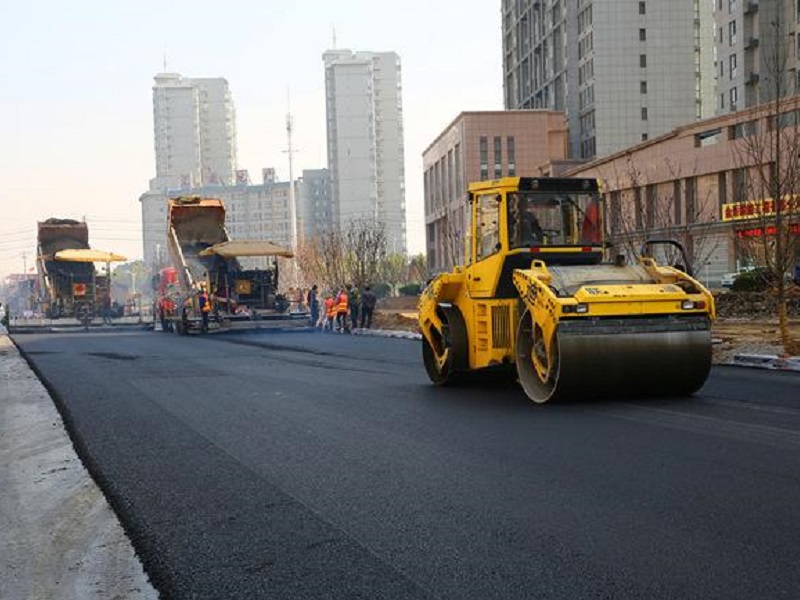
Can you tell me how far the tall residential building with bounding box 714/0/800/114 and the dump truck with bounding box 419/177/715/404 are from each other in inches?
2192

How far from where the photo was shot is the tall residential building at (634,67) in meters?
81.9

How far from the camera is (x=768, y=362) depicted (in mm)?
15594

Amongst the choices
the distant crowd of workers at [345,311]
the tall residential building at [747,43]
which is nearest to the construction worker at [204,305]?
the distant crowd of workers at [345,311]

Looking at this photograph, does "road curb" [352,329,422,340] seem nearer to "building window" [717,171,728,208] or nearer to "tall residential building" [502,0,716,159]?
"building window" [717,171,728,208]

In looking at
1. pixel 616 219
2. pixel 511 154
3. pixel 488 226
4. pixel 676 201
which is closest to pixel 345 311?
pixel 616 219

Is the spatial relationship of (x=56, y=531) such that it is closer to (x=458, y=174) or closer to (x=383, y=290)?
(x=383, y=290)

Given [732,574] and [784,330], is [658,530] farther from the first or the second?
[784,330]

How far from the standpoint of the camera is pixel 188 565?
5.18m

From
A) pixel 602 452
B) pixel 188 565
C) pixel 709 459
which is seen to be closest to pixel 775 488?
pixel 709 459

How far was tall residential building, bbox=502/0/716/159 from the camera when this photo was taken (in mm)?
81875

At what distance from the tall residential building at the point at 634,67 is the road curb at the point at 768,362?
68733mm

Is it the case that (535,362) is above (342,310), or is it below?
below

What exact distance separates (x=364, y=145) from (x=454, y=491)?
184 metres

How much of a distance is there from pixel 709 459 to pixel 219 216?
28090 millimetres
